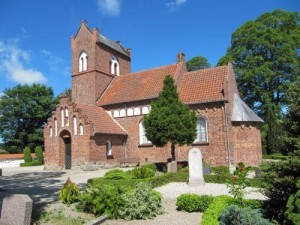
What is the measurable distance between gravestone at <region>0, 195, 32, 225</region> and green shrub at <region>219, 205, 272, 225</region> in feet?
14.9

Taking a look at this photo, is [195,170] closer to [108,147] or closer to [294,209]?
[294,209]

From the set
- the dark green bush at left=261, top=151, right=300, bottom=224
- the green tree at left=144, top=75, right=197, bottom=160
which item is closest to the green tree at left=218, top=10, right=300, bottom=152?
the green tree at left=144, top=75, right=197, bottom=160

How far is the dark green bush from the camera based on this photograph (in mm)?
6547

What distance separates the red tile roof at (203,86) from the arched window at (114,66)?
29.6 feet

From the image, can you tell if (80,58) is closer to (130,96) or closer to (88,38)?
(88,38)

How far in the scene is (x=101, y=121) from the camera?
25.6 m

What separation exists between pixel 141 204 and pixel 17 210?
3.71 meters

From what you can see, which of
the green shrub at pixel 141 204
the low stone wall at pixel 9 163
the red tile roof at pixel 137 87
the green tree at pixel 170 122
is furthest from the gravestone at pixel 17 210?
the low stone wall at pixel 9 163

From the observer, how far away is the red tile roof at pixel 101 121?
24516mm

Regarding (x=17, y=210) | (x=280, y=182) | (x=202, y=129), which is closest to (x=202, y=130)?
(x=202, y=129)

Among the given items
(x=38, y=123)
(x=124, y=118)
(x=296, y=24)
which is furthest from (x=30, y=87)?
(x=296, y=24)

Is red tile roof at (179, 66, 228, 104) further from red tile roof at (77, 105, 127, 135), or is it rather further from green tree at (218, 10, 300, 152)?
green tree at (218, 10, 300, 152)

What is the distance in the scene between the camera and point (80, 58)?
3139cm

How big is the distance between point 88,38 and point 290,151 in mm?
27142
